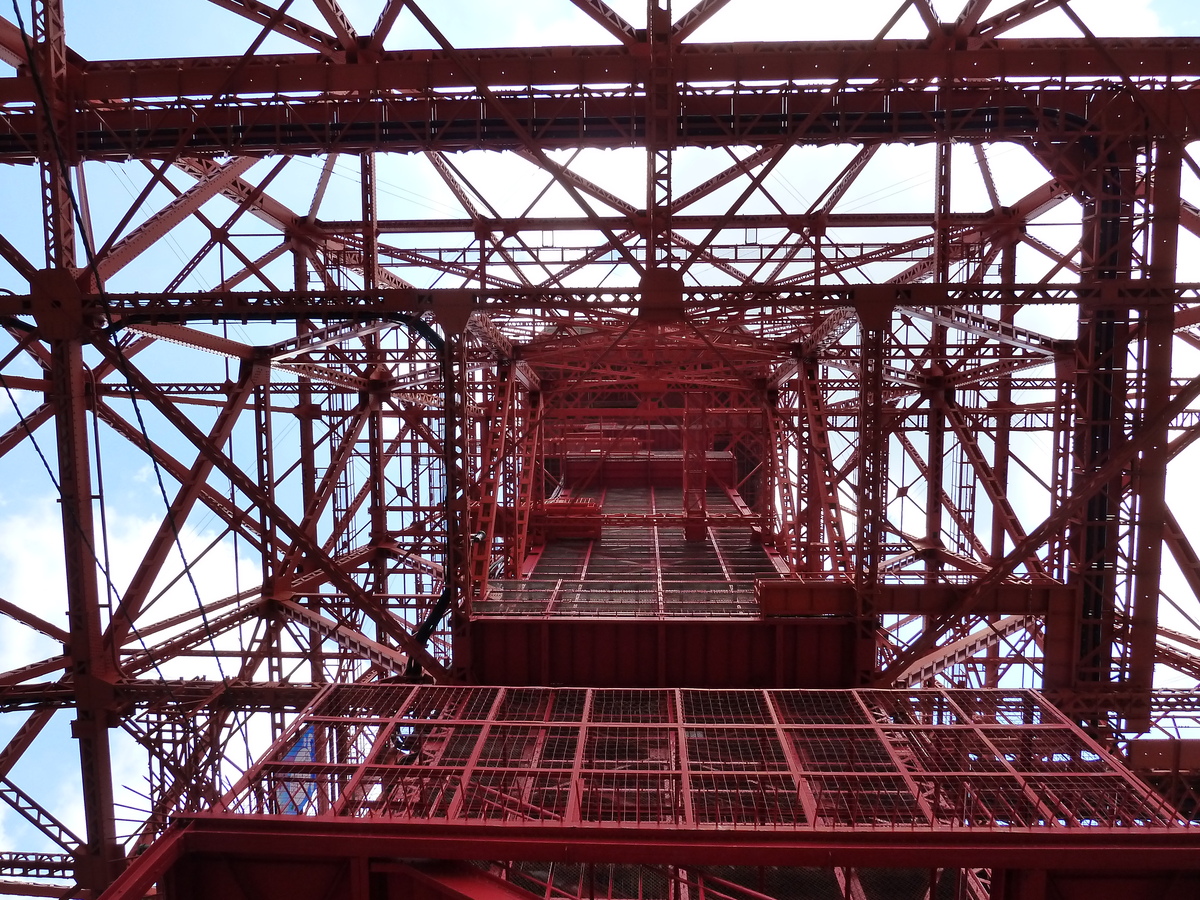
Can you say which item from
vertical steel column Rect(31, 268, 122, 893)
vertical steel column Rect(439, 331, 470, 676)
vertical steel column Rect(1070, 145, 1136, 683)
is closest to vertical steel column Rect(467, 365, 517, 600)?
vertical steel column Rect(439, 331, 470, 676)

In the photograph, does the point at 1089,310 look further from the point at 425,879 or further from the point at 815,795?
the point at 425,879

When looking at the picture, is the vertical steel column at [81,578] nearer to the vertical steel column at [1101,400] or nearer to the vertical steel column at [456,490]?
the vertical steel column at [456,490]

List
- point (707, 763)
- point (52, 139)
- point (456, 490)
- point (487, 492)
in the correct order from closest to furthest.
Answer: point (707, 763)
point (52, 139)
point (456, 490)
point (487, 492)

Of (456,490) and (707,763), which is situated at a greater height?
(456,490)

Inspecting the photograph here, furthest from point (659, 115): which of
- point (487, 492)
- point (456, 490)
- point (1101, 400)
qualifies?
point (487, 492)

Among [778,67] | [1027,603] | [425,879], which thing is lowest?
[425,879]

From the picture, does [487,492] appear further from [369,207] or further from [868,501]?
[868,501]

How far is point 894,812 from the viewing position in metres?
6.30

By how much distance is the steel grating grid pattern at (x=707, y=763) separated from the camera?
6.47 m

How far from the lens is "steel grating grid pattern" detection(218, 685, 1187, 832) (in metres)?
6.47

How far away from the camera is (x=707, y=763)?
7.32 metres

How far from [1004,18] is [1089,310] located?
476cm

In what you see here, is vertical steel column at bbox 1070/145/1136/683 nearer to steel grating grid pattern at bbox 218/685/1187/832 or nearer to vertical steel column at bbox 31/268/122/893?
steel grating grid pattern at bbox 218/685/1187/832

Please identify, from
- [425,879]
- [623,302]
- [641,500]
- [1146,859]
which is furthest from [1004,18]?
[641,500]
